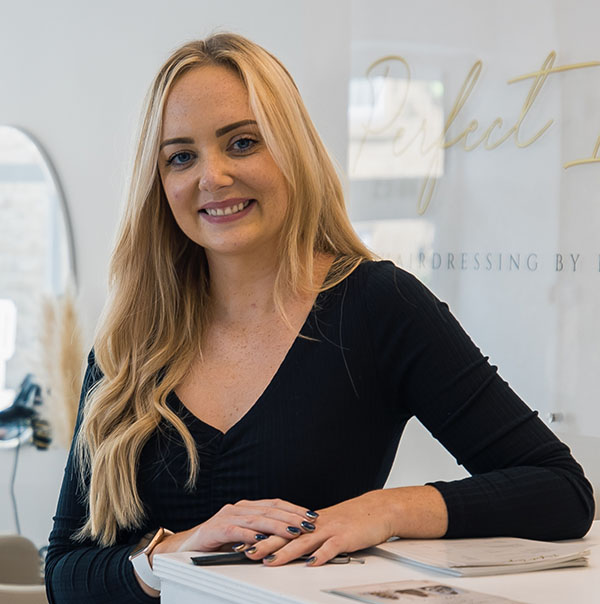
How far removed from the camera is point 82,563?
175 cm

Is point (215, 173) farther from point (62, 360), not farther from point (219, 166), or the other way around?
point (62, 360)

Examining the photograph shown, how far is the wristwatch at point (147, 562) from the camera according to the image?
158 cm

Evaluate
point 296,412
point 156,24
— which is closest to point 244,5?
point 156,24

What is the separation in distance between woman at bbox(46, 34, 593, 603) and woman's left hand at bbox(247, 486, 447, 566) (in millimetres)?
75

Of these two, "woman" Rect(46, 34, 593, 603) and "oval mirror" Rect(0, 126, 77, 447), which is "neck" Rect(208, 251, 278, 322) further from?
"oval mirror" Rect(0, 126, 77, 447)

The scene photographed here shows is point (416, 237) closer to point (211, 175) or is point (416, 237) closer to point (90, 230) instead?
point (211, 175)

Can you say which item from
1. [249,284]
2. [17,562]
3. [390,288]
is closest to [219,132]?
[249,284]

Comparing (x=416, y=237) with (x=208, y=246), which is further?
(x=416, y=237)

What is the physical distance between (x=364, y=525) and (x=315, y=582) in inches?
8.6

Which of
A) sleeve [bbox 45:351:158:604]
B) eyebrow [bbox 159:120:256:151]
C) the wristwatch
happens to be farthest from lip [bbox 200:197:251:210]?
the wristwatch

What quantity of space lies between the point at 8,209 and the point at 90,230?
0.52m

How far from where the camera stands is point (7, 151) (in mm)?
4613

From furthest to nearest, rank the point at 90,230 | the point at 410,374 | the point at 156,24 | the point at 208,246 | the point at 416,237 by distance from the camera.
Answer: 1. the point at 90,230
2. the point at 156,24
3. the point at 416,237
4. the point at 208,246
5. the point at 410,374

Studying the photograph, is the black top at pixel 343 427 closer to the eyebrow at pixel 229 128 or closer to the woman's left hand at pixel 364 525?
the woman's left hand at pixel 364 525
